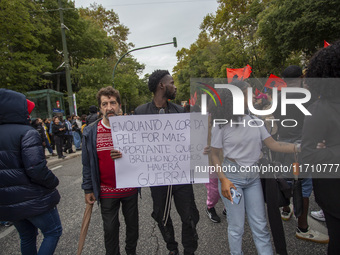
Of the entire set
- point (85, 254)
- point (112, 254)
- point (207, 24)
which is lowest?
point (85, 254)

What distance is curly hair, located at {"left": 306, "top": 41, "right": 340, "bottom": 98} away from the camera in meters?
1.39

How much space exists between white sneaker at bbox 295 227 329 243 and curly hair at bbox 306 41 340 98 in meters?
1.85

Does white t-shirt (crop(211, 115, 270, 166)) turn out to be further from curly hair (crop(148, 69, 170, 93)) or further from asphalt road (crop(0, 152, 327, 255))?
asphalt road (crop(0, 152, 327, 255))

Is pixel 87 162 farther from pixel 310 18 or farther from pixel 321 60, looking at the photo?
pixel 310 18

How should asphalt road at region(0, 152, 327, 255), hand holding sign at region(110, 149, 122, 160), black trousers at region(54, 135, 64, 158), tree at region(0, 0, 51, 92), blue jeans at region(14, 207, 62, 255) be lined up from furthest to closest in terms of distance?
black trousers at region(54, 135, 64, 158) < tree at region(0, 0, 51, 92) < asphalt road at region(0, 152, 327, 255) < hand holding sign at region(110, 149, 122, 160) < blue jeans at region(14, 207, 62, 255)

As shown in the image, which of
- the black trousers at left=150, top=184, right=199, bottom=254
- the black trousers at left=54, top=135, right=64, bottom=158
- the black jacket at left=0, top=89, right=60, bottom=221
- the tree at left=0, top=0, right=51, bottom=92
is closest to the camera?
the black jacket at left=0, top=89, right=60, bottom=221

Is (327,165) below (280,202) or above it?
above

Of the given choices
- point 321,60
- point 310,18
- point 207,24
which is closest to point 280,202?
point 321,60

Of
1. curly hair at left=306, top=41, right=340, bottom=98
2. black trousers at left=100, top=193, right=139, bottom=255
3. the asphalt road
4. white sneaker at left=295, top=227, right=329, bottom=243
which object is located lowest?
the asphalt road

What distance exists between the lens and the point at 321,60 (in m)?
1.47

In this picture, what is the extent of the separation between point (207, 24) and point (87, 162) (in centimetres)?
3059

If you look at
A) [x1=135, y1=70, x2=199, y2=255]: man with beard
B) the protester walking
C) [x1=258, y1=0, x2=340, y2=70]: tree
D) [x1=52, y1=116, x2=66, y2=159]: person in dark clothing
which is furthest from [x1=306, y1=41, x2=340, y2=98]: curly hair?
[x1=258, y1=0, x2=340, y2=70]: tree

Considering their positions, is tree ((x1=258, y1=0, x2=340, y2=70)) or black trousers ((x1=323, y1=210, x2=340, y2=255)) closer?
black trousers ((x1=323, y1=210, x2=340, y2=255))

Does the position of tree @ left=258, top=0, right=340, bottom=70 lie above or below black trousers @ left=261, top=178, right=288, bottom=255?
above
